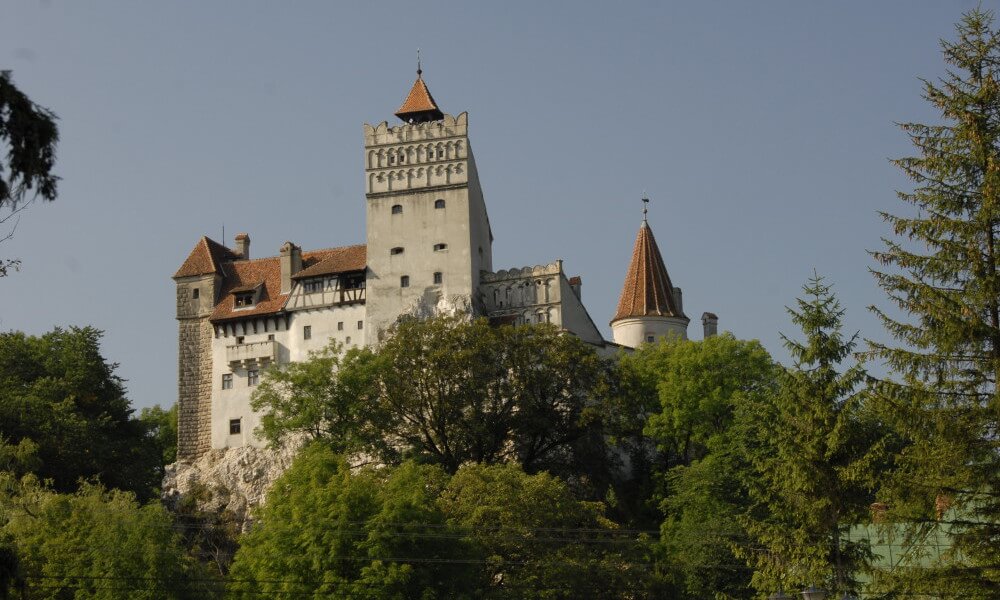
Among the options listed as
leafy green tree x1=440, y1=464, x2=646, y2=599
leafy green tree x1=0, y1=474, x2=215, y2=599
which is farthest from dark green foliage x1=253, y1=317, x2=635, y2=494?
leafy green tree x1=0, y1=474, x2=215, y2=599

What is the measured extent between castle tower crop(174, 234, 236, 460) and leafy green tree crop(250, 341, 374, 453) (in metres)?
6.48

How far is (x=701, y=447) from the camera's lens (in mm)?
72875

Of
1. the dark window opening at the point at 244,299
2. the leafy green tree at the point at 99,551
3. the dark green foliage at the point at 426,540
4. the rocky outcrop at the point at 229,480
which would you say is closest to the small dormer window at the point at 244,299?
the dark window opening at the point at 244,299

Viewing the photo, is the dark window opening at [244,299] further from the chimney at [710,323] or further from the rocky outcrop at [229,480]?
the chimney at [710,323]

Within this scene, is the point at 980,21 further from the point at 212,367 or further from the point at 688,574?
the point at 212,367

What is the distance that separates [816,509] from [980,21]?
37.9ft

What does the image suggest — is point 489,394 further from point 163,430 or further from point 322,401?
point 163,430

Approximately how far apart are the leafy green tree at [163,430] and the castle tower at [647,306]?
2569cm

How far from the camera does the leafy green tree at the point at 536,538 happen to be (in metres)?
53.3

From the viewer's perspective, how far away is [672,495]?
223 feet

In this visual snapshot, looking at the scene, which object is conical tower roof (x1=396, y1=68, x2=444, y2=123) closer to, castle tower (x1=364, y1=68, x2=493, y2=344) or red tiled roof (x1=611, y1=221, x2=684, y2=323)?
castle tower (x1=364, y1=68, x2=493, y2=344)

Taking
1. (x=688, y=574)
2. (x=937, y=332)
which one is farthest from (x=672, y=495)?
(x=937, y=332)

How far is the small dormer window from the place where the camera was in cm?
8219

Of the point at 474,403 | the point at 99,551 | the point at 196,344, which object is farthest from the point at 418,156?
the point at 99,551
